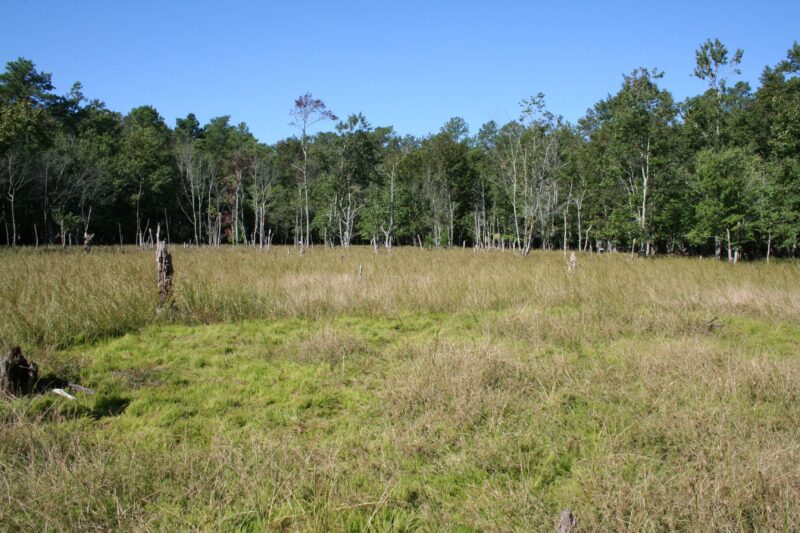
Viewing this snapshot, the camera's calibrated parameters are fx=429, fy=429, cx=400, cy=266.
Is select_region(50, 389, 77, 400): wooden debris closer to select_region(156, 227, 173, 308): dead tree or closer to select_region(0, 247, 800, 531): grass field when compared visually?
select_region(0, 247, 800, 531): grass field

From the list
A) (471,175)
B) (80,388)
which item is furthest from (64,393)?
(471,175)

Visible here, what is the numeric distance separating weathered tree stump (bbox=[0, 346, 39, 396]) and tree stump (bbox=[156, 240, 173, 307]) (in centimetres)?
347

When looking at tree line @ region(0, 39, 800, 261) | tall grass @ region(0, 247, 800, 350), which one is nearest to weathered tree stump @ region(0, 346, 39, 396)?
tall grass @ region(0, 247, 800, 350)

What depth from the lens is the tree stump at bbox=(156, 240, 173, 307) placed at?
7.77 metres

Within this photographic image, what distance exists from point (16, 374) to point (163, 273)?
378 cm

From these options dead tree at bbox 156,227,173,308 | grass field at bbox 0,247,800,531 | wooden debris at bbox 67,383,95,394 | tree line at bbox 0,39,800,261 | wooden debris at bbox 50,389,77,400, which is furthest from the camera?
tree line at bbox 0,39,800,261

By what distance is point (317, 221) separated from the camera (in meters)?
43.0

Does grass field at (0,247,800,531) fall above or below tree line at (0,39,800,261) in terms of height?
below

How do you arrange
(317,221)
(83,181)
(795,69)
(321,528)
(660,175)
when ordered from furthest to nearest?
(317,221) → (83,181) → (795,69) → (660,175) → (321,528)

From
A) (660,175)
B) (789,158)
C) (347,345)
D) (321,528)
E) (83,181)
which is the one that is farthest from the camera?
(83,181)

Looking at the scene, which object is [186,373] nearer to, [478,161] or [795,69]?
[795,69]

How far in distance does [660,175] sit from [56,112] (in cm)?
5545

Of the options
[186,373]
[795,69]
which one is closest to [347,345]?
[186,373]

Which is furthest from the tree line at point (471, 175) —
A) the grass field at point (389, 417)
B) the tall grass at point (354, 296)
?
the grass field at point (389, 417)
